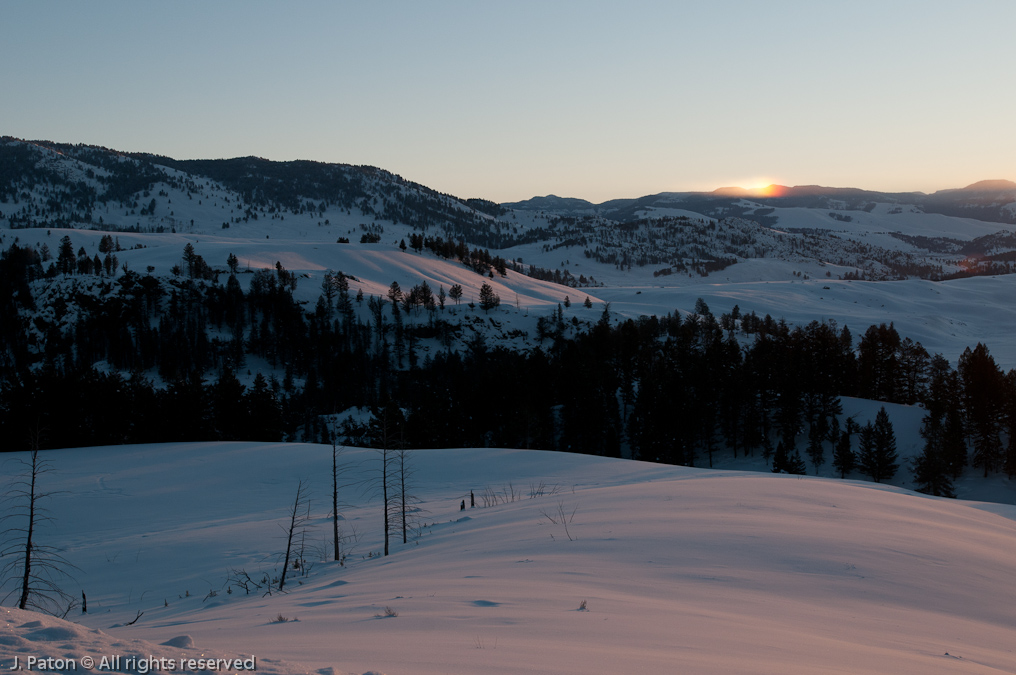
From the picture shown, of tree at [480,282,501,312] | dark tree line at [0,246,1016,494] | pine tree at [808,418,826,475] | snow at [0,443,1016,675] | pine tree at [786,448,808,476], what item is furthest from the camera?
tree at [480,282,501,312]

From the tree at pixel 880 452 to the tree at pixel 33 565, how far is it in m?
58.6

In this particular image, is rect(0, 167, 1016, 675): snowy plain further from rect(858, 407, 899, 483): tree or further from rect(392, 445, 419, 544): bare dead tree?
rect(858, 407, 899, 483): tree

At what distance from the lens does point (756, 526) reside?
47.5 feet

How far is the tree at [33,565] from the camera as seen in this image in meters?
15.4

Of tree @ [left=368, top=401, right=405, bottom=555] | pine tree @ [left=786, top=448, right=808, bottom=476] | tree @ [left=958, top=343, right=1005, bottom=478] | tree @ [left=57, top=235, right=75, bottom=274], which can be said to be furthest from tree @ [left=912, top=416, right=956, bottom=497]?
tree @ [left=57, top=235, right=75, bottom=274]

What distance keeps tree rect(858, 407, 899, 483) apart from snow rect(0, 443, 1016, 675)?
33.4m

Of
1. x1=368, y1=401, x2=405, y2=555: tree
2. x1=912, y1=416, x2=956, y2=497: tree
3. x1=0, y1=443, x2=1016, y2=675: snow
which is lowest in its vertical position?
x1=912, y1=416, x2=956, y2=497: tree

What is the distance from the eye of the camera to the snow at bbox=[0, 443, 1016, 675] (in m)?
6.79

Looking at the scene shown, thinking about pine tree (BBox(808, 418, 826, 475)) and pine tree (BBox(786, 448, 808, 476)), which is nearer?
pine tree (BBox(786, 448, 808, 476))

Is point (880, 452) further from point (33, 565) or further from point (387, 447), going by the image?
point (33, 565)

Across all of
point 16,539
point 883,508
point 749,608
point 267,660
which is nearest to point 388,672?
point 267,660

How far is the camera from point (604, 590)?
10.1 m

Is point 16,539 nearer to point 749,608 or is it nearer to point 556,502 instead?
point 556,502

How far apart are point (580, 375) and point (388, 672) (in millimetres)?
66945
